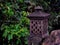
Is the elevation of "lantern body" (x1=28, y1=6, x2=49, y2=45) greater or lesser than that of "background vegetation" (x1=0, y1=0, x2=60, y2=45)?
greater

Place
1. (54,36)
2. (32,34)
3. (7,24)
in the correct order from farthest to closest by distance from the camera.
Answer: (7,24) → (32,34) → (54,36)

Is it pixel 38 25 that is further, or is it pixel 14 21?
pixel 14 21

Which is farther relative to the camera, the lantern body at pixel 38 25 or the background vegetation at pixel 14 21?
the background vegetation at pixel 14 21

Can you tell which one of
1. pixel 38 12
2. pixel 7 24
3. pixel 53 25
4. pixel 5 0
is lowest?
pixel 53 25

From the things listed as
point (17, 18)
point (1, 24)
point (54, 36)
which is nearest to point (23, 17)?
point (17, 18)

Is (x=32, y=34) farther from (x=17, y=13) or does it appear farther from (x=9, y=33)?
(x=17, y=13)

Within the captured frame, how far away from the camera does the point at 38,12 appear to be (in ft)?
6.12

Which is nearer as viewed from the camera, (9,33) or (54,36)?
(54,36)

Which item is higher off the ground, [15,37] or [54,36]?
[54,36]

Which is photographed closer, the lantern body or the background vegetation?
the lantern body

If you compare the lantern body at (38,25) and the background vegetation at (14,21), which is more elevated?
the lantern body at (38,25)

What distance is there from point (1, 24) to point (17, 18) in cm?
30

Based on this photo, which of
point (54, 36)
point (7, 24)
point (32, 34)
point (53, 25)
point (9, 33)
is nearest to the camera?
point (54, 36)

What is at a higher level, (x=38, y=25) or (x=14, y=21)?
(x=38, y=25)
